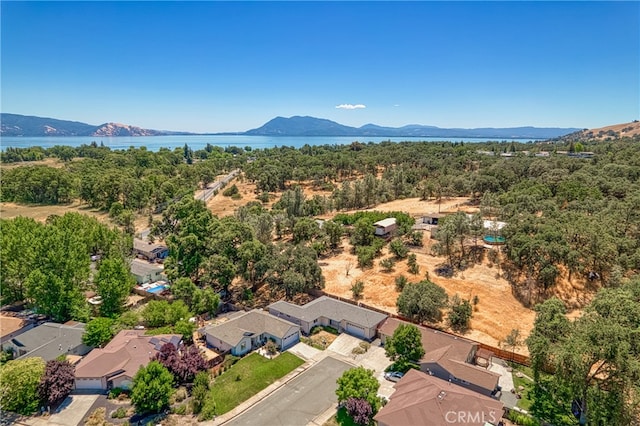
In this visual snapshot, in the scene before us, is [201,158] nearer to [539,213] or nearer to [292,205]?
[292,205]

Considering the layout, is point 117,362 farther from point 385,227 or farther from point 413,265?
point 385,227

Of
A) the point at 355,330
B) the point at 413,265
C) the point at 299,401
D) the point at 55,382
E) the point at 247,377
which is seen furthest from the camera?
the point at 413,265

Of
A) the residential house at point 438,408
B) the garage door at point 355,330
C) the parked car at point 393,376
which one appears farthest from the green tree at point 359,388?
the garage door at point 355,330

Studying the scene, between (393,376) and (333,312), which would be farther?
(333,312)

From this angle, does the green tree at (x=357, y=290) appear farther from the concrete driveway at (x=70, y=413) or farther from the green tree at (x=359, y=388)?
the concrete driveway at (x=70, y=413)

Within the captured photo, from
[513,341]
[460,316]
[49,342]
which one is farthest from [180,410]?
[513,341]

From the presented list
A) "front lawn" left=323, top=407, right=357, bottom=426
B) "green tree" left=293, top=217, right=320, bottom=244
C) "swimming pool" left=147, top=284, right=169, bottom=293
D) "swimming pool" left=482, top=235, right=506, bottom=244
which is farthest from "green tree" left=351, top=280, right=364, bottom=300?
"swimming pool" left=482, top=235, right=506, bottom=244

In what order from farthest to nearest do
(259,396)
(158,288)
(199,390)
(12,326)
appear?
(158,288) < (12,326) < (259,396) < (199,390)
